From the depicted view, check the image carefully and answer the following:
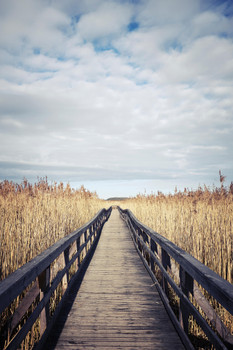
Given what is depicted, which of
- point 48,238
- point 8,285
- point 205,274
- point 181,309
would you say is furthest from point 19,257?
point 205,274

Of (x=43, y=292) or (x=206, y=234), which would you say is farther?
(x=206, y=234)

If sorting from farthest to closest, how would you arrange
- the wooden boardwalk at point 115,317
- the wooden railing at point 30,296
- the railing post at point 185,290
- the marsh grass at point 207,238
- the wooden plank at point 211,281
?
the marsh grass at point 207,238
the wooden boardwalk at point 115,317
the railing post at point 185,290
the wooden railing at point 30,296
the wooden plank at point 211,281

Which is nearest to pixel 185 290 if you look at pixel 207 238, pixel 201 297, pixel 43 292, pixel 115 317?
pixel 201 297

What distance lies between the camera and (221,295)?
Answer: 1.44 metres

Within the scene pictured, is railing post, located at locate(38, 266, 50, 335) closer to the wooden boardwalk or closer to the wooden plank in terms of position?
the wooden boardwalk

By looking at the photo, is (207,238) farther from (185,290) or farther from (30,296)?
(30,296)

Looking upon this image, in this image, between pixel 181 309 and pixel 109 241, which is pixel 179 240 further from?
pixel 109 241

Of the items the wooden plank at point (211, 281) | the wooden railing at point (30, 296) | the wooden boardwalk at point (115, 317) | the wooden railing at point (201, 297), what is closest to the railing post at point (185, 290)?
the wooden railing at point (201, 297)

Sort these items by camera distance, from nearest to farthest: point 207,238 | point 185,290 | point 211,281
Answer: point 211,281 < point 185,290 < point 207,238

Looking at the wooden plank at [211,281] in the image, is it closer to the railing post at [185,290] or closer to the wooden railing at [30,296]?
the railing post at [185,290]

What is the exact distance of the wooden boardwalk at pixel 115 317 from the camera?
7.75 ft

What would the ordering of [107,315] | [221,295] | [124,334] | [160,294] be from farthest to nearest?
1. [160,294]
2. [107,315]
3. [124,334]
4. [221,295]

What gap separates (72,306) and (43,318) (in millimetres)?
968

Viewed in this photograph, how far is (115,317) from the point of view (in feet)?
9.51
